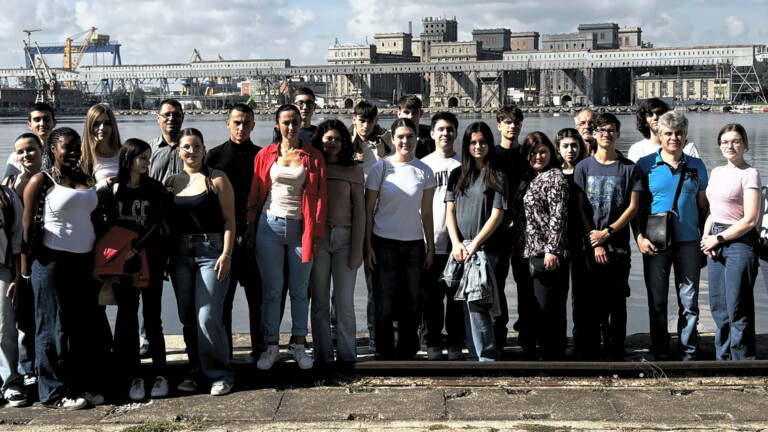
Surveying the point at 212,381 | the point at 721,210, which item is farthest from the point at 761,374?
the point at 212,381

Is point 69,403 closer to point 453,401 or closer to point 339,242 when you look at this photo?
point 339,242

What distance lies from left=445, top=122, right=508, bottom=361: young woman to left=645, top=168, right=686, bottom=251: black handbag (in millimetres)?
839

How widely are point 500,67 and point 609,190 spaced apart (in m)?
109

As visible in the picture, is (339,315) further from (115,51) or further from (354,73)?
(115,51)

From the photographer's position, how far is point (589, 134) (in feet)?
19.1

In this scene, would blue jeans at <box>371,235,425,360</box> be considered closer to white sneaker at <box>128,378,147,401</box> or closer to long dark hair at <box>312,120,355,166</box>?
long dark hair at <box>312,120,355,166</box>

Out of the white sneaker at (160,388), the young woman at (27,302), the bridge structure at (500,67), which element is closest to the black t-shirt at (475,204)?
the white sneaker at (160,388)

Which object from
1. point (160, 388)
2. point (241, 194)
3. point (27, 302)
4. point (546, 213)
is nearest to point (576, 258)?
point (546, 213)

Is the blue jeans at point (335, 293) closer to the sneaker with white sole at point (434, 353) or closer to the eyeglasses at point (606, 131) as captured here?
the sneaker with white sole at point (434, 353)

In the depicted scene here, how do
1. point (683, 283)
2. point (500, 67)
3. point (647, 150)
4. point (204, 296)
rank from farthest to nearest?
point (500, 67) < point (647, 150) < point (683, 283) < point (204, 296)

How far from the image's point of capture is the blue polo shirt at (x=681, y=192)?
4.91 m

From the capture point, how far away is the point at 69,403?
4152 mm

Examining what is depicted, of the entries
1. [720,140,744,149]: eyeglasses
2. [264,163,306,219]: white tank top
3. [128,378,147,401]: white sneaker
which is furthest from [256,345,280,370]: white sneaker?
[720,140,744,149]: eyeglasses

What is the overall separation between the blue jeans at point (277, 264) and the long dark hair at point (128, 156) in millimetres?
717
